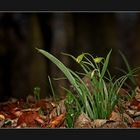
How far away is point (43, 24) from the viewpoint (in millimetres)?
6855

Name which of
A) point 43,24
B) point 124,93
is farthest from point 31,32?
point 124,93

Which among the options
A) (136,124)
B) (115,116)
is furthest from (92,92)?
(136,124)

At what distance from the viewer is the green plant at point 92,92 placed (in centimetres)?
667

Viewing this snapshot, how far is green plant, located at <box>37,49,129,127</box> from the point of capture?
6.67 m

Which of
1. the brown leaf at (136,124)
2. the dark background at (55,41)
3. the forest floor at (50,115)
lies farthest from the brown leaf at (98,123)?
the dark background at (55,41)

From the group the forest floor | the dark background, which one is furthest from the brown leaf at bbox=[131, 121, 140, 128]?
the dark background

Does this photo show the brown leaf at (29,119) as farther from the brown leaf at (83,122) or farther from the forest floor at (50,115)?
the brown leaf at (83,122)

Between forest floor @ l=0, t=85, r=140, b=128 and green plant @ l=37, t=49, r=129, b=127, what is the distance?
44 millimetres

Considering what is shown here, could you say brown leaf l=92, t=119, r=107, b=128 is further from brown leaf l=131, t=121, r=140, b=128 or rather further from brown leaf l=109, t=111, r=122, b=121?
brown leaf l=131, t=121, r=140, b=128

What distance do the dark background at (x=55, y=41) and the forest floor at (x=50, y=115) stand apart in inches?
4.3
